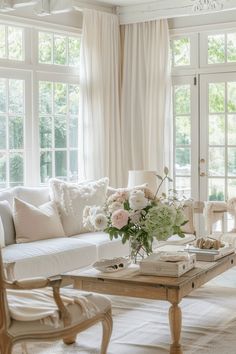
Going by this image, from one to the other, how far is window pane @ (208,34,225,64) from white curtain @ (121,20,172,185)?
50cm

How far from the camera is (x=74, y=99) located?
7.01 m

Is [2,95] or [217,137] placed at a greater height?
[2,95]

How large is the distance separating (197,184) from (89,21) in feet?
7.32

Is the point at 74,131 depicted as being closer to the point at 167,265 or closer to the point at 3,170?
the point at 3,170

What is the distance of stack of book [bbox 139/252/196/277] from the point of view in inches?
Result: 146

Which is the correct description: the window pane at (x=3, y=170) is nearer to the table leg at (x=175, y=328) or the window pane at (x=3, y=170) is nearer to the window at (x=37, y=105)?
the window at (x=37, y=105)

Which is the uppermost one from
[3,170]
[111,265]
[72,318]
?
[3,170]

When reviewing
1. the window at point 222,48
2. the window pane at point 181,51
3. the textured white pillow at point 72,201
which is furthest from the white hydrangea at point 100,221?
the window pane at point 181,51

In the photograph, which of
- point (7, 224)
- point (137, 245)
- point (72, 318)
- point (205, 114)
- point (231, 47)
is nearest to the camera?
point (72, 318)

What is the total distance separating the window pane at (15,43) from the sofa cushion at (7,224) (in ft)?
5.94

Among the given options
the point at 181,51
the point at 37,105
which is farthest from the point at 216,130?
the point at 37,105

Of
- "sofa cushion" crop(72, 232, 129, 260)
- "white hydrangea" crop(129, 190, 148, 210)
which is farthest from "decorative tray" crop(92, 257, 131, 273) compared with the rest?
"sofa cushion" crop(72, 232, 129, 260)

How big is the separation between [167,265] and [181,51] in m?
3.95

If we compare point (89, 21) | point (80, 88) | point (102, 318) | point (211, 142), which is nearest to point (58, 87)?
point (80, 88)
